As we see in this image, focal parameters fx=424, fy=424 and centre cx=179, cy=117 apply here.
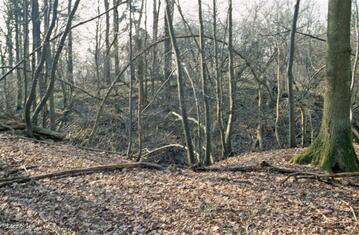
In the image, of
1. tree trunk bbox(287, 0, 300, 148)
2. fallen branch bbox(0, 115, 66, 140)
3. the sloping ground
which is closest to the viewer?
the sloping ground

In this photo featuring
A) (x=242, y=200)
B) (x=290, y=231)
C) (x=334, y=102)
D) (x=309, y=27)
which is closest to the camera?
(x=290, y=231)

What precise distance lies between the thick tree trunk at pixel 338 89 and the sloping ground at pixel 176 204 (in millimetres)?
702

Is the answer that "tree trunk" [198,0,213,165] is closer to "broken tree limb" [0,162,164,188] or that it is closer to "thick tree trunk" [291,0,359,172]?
"broken tree limb" [0,162,164,188]

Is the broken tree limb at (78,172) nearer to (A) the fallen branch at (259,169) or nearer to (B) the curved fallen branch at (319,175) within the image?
(A) the fallen branch at (259,169)

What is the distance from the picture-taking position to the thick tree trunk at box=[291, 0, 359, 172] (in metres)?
6.32

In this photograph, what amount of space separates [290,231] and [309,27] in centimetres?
1594

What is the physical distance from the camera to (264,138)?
1614 centimetres

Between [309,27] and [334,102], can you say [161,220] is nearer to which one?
[334,102]

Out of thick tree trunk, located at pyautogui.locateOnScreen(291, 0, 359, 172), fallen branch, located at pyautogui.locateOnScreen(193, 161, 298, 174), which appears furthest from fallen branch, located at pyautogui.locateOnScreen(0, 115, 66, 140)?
thick tree trunk, located at pyautogui.locateOnScreen(291, 0, 359, 172)

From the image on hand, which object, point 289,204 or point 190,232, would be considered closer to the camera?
point 190,232

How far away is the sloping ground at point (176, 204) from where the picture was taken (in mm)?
4734

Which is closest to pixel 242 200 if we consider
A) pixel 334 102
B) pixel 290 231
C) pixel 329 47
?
pixel 290 231

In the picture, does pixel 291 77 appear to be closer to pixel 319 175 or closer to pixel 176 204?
pixel 319 175

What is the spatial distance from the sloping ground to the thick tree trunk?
0.70 meters
